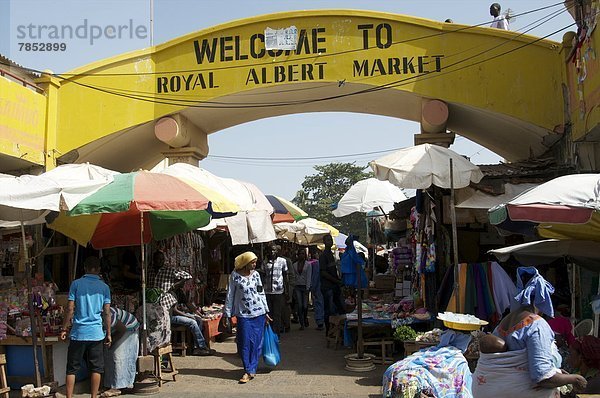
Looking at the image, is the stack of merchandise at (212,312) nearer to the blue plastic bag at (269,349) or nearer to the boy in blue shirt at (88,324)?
the blue plastic bag at (269,349)

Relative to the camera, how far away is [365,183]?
15219 millimetres

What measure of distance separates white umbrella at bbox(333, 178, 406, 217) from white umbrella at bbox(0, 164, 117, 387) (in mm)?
7517

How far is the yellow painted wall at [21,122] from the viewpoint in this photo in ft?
34.5

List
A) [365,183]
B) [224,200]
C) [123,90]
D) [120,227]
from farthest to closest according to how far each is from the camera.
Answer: [365,183]
[123,90]
[120,227]
[224,200]

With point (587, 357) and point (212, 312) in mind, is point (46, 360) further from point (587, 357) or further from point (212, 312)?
point (587, 357)

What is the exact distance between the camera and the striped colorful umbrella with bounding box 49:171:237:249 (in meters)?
6.86

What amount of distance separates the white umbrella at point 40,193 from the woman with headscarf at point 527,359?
16.2 feet

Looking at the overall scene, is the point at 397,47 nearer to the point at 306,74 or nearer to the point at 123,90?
the point at 306,74

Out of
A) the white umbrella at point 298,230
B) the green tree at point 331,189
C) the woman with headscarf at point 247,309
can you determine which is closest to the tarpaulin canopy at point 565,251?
the woman with headscarf at point 247,309

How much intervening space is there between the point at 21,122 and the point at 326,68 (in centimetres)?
598

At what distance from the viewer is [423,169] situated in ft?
27.9

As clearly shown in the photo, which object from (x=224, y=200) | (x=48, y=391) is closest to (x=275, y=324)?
(x=224, y=200)

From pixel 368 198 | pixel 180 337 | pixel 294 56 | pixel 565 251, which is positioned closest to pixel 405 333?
pixel 565 251

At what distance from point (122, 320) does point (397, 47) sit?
7.55m
